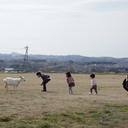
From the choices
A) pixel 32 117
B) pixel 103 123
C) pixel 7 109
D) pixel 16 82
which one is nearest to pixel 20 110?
pixel 7 109

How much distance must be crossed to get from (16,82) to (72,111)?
11.8 meters

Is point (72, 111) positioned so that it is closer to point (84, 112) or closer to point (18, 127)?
point (84, 112)

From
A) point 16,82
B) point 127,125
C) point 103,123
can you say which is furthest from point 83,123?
point 16,82

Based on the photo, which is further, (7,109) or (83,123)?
(7,109)

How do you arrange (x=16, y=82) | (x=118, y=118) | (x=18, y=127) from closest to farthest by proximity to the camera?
(x=18, y=127) < (x=118, y=118) < (x=16, y=82)

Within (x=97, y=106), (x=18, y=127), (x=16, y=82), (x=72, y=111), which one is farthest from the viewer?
(x=16, y=82)

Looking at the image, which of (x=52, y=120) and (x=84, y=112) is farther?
(x=84, y=112)

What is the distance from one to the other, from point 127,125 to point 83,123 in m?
1.54

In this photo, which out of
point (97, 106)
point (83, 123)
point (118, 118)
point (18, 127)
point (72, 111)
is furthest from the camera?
point (97, 106)

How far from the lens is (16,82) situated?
23516 millimetres

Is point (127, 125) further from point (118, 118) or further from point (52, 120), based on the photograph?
point (52, 120)

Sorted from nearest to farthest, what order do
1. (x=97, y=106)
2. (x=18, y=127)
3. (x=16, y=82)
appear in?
(x=18, y=127), (x=97, y=106), (x=16, y=82)

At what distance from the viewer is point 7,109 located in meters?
12.2

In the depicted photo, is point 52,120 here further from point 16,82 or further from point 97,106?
point 16,82
